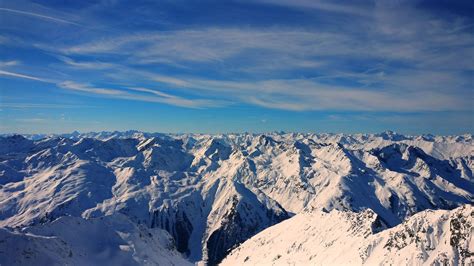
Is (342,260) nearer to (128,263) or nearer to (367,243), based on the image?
(367,243)

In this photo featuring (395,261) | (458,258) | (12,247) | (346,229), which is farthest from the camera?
(346,229)

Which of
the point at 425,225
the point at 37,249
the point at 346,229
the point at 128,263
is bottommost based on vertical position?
the point at 128,263

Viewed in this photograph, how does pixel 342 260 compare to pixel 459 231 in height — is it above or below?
below

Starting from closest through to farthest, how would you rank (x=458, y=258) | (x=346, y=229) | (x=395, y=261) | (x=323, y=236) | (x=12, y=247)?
(x=458, y=258) → (x=395, y=261) → (x=12, y=247) → (x=346, y=229) → (x=323, y=236)

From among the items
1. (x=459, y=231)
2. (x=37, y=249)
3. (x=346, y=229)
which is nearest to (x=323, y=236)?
(x=346, y=229)

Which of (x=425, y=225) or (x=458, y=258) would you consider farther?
(x=425, y=225)

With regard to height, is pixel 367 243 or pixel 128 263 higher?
pixel 367 243

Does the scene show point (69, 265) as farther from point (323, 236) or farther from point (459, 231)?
point (459, 231)

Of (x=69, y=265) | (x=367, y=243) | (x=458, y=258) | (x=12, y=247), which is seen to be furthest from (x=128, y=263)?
(x=458, y=258)

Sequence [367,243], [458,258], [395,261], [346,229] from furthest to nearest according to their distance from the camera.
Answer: [346,229] → [367,243] → [395,261] → [458,258]
